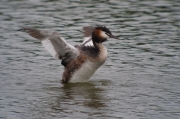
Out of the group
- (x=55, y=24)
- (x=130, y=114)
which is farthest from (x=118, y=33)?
(x=130, y=114)

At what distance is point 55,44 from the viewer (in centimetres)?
1127

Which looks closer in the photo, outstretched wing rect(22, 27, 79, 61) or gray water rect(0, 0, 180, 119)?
gray water rect(0, 0, 180, 119)

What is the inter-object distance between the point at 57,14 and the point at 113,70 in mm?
6561

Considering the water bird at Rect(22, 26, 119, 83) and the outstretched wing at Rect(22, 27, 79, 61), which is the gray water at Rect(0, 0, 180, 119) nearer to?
the water bird at Rect(22, 26, 119, 83)

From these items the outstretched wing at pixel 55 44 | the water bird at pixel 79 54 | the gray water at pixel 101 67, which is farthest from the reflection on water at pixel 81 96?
the outstretched wing at pixel 55 44

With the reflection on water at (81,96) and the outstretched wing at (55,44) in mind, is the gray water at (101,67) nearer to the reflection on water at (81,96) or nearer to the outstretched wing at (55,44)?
the reflection on water at (81,96)

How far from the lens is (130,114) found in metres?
9.25

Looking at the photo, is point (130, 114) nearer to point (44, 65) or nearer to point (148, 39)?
point (44, 65)

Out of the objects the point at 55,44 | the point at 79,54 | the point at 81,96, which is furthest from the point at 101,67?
the point at 81,96

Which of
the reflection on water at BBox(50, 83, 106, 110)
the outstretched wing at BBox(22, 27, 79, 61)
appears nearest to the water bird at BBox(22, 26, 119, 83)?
→ the outstretched wing at BBox(22, 27, 79, 61)

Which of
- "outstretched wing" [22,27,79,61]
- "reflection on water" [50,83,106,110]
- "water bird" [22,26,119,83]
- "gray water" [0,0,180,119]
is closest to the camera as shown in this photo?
"gray water" [0,0,180,119]

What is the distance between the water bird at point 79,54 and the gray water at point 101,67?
0.27 meters

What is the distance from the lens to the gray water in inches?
381

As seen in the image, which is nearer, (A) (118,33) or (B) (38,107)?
(B) (38,107)
